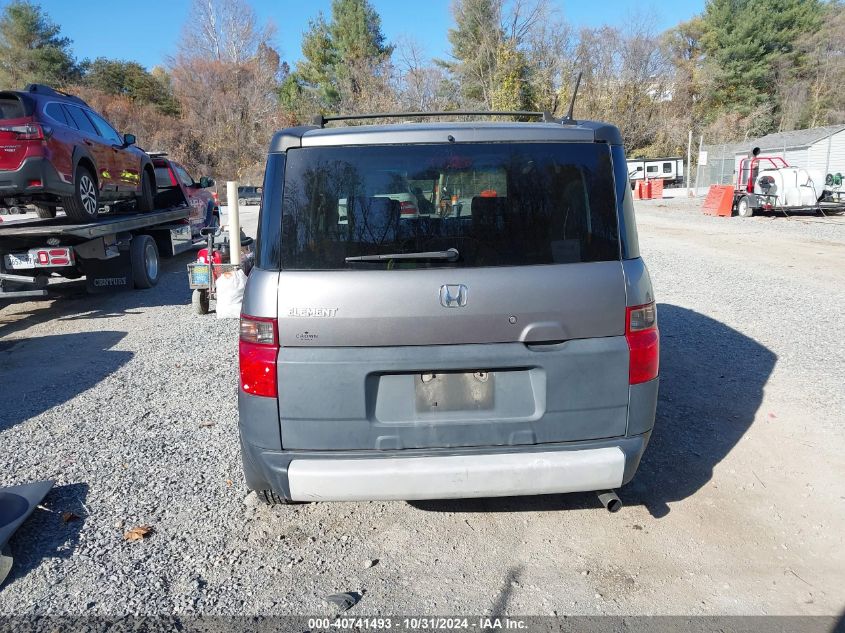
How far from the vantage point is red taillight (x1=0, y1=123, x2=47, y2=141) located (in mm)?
7715

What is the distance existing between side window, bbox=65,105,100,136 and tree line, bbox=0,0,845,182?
3889 centimetres

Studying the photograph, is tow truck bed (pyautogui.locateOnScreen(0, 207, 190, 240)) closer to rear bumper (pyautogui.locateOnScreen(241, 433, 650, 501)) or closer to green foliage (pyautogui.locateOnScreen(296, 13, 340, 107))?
rear bumper (pyautogui.locateOnScreen(241, 433, 650, 501))

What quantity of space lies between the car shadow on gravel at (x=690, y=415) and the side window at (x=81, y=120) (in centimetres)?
849

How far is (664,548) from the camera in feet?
9.98

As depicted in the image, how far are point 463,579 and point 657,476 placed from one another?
1.53m

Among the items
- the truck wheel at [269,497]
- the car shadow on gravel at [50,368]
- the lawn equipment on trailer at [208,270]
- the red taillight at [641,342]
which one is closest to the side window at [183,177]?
Result: the lawn equipment on trailer at [208,270]

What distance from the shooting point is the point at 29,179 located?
777 centimetres

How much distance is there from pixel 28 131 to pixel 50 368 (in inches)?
137

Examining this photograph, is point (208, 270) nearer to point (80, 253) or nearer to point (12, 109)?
point (80, 253)

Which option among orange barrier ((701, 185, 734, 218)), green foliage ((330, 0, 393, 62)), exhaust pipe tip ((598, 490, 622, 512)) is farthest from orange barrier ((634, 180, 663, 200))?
exhaust pipe tip ((598, 490, 622, 512))

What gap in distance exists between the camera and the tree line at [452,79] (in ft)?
160

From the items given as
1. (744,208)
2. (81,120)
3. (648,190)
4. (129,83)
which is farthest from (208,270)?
(129,83)

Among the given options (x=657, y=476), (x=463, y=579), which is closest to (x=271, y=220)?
(x=463, y=579)

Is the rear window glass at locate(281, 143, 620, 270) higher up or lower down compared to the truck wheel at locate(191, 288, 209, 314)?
higher up
